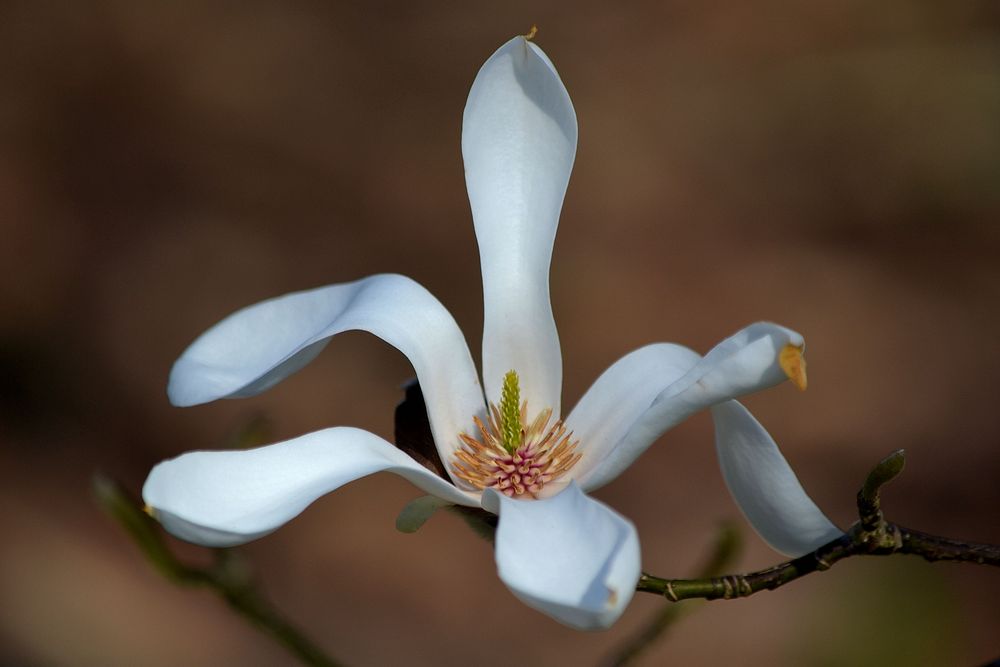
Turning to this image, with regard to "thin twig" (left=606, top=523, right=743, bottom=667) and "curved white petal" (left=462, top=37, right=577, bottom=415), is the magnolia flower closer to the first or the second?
"curved white petal" (left=462, top=37, right=577, bottom=415)

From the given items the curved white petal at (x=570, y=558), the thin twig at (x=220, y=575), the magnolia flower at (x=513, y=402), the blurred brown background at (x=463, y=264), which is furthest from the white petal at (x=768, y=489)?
the blurred brown background at (x=463, y=264)

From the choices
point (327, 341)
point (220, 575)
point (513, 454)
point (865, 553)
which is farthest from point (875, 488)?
point (220, 575)

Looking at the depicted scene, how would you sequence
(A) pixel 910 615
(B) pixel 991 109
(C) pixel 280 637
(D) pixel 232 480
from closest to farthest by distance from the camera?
(D) pixel 232 480, (C) pixel 280 637, (A) pixel 910 615, (B) pixel 991 109

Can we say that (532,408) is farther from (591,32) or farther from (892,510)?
(591,32)

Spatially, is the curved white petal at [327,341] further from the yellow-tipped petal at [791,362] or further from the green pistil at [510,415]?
the yellow-tipped petal at [791,362]

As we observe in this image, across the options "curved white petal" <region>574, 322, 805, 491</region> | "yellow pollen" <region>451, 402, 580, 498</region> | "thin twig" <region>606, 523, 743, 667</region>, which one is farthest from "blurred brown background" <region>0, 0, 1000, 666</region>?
"curved white petal" <region>574, 322, 805, 491</region>

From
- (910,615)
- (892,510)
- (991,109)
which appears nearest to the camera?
(910,615)

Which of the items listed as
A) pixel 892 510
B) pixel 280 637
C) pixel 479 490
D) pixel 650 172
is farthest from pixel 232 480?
pixel 650 172
